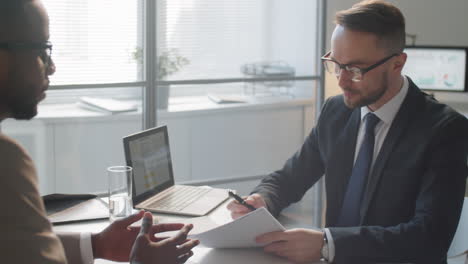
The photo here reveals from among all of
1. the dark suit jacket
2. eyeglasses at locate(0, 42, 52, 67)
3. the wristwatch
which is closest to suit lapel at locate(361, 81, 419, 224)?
the dark suit jacket

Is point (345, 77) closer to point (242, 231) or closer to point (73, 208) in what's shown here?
point (242, 231)

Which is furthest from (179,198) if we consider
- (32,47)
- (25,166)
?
(25,166)

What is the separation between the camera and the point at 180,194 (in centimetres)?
235

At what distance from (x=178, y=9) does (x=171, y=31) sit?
0.15 metres

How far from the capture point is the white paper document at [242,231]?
1.67m

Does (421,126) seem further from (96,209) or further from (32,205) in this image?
(32,205)

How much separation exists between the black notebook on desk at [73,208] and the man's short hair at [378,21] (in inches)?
42.6

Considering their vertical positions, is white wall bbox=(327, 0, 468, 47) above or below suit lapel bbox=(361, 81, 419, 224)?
above

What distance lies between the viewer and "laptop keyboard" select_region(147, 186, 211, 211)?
2.19m

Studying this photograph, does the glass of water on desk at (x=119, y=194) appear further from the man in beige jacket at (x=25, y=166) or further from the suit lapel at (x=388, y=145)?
the suit lapel at (x=388, y=145)

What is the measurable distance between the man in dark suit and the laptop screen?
0.35 m

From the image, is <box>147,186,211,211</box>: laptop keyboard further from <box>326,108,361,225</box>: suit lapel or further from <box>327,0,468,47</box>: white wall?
<box>327,0,468,47</box>: white wall

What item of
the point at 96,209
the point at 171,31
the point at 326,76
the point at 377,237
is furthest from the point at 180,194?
the point at 326,76

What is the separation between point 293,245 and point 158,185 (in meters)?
0.78
